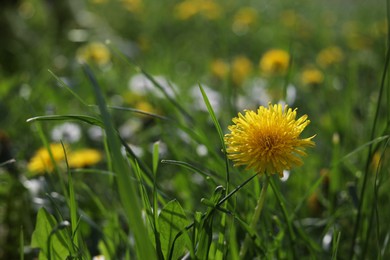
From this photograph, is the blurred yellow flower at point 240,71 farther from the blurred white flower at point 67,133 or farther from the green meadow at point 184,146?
the blurred white flower at point 67,133

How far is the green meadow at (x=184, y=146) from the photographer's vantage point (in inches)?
28.9

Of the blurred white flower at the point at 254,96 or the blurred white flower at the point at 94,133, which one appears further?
the blurred white flower at the point at 254,96

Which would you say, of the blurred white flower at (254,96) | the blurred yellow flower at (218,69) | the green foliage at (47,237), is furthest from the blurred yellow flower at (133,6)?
the green foliage at (47,237)

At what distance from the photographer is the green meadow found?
735 mm

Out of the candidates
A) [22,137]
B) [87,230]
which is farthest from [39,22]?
[87,230]

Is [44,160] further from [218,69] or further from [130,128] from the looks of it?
[218,69]

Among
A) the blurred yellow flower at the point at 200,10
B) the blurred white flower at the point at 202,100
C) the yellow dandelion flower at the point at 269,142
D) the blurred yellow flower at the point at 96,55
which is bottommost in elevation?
the blurred white flower at the point at 202,100

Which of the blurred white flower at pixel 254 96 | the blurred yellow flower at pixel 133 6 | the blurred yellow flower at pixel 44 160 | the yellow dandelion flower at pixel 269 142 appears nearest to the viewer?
the yellow dandelion flower at pixel 269 142

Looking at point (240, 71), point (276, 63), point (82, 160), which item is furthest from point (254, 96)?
point (82, 160)

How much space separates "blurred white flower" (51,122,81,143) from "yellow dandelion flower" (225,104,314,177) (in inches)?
35.2

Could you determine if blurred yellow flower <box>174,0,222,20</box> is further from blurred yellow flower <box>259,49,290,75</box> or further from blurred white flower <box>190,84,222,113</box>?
blurred white flower <box>190,84,222,113</box>

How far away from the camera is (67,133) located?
1.53m

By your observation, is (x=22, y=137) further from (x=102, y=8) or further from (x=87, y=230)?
(x=102, y=8)

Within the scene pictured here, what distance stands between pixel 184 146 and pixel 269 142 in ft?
2.88
